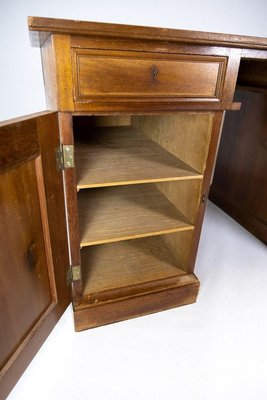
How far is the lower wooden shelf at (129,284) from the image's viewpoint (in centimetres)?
119

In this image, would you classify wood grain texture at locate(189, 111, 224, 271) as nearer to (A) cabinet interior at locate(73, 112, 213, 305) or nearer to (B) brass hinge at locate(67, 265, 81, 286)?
(A) cabinet interior at locate(73, 112, 213, 305)

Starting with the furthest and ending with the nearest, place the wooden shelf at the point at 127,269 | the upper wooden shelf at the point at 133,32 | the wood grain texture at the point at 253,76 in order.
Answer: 1. the wood grain texture at the point at 253,76
2. the wooden shelf at the point at 127,269
3. the upper wooden shelf at the point at 133,32

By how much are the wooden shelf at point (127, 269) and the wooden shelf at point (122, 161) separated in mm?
529

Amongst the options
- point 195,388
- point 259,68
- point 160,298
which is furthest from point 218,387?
point 259,68

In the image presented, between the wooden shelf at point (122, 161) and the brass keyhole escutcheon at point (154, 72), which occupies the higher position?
the brass keyhole escutcheon at point (154, 72)

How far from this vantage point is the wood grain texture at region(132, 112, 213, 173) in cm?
105

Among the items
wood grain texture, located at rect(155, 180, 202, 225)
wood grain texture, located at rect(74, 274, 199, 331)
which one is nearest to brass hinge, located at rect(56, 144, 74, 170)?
wood grain texture, located at rect(155, 180, 202, 225)

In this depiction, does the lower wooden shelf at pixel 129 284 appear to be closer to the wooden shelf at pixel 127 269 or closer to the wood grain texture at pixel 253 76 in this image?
the wooden shelf at pixel 127 269

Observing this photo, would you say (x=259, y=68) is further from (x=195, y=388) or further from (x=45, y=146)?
(x=195, y=388)

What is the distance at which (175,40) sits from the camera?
787 mm

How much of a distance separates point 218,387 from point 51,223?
91 cm

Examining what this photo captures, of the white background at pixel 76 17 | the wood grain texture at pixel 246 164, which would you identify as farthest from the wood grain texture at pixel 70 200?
the wood grain texture at pixel 246 164

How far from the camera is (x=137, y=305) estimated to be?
1.24 meters

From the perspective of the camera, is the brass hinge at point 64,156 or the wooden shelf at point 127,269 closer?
the brass hinge at point 64,156
